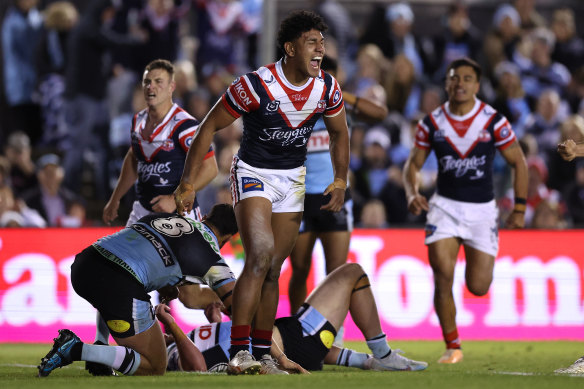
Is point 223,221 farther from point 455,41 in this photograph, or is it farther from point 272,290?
point 455,41

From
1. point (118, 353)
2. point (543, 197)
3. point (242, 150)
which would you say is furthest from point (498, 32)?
point (118, 353)

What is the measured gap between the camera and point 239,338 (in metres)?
6.76

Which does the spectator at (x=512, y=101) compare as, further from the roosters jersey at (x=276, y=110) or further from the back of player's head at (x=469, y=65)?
the roosters jersey at (x=276, y=110)

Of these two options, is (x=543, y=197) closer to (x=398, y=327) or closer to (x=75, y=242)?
(x=398, y=327)

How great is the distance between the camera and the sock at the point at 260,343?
22.9 feet

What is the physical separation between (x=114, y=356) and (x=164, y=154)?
2.60m

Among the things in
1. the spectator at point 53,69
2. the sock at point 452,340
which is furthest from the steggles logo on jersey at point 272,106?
the spectator at point 53,69

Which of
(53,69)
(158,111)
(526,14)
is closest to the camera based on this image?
(158,111)

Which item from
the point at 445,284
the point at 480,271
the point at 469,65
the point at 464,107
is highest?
the point at 469,65

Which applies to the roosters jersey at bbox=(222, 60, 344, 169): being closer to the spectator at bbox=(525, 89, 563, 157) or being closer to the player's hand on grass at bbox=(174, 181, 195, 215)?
the player's hand on grass at bbox=(174, 181, 195, 215)

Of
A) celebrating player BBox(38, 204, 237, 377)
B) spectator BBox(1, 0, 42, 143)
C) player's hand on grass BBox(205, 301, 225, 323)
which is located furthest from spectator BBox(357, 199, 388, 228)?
celebrating player BBox(38, 204, 237, 377)

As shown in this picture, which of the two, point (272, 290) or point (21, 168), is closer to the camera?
point (272, 290)

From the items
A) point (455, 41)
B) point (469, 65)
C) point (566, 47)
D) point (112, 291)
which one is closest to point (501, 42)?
point (455, 41)

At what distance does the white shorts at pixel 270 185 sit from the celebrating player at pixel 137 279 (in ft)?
1.44
